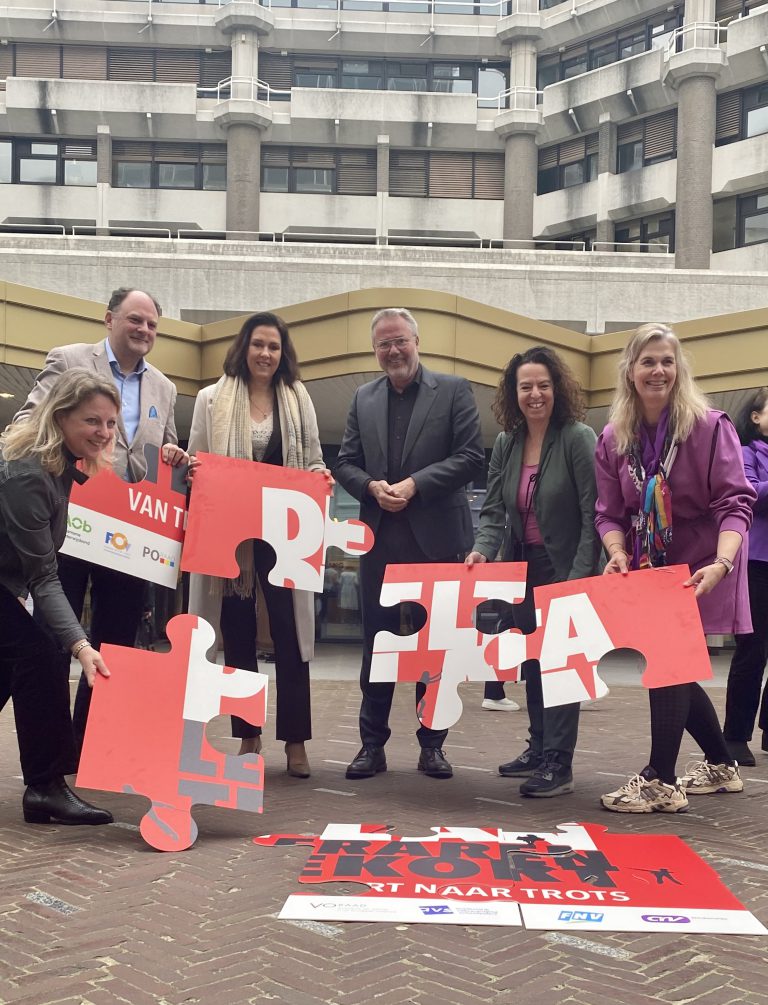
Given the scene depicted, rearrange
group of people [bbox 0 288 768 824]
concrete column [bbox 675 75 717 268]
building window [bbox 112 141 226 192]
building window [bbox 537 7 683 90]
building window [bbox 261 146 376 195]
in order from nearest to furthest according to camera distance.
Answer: group of people [bbox 0 288 768 824] < concrete column [bbox 675 75 717 268] < building window [bbox 537 7 683 90] < building window [bbox 261 146 376 195] < building window [bbox 112 141 226 192]

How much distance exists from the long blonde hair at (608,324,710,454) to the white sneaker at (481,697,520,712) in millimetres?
4662

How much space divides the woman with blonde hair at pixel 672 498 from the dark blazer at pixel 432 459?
34.2 inches

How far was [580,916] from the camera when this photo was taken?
3.35 metres

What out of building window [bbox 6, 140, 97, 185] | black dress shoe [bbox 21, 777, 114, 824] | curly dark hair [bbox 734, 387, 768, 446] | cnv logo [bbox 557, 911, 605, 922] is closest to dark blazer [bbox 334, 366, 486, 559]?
curly dark hair [bbox 734, 387, 768, 446]

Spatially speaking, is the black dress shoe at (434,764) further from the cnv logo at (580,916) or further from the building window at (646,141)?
the building window at (646,141)

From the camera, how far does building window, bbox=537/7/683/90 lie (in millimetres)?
36031

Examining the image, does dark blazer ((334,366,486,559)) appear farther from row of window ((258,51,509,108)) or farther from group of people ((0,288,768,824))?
row of window ((258,51,509,108))

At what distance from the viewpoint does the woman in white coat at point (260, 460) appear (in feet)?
17.8

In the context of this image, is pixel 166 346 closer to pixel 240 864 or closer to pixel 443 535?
pixel 443 535

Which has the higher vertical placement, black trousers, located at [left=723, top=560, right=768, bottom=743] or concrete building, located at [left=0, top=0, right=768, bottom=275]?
concrete building, located at [left=0, top=0, right=768, bottom=275]

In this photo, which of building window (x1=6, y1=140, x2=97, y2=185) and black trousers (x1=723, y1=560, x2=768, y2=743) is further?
building window (x1=6, y1=140, x2=97, y2=185)

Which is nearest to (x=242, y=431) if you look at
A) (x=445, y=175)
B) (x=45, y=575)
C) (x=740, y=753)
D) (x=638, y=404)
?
(x=45, y=575)

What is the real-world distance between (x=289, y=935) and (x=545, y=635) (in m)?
2.02

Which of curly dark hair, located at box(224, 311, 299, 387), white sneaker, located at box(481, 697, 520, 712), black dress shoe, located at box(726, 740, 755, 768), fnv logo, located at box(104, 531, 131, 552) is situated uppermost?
curly dark hair, located at box(224, 311, 299, 387)
